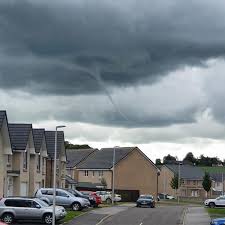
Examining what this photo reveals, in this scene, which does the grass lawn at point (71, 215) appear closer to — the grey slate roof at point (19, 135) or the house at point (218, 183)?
the grey slate roof at point (19, 135)

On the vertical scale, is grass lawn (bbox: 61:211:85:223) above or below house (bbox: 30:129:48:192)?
below

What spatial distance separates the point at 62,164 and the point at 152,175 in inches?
1167

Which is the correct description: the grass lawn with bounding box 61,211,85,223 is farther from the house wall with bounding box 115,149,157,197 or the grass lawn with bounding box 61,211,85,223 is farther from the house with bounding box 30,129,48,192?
the house wall with bounding box 115,149,157,197

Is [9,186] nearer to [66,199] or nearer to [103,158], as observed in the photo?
[66,199]

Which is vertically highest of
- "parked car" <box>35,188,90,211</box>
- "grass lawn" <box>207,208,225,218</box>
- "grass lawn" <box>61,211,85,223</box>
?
"parked car" <box>35,188,90,211</box>

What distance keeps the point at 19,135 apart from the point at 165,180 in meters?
89.0

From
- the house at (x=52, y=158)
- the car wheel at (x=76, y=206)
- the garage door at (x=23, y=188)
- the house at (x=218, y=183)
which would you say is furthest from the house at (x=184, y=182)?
the car wheel at (x=76, y=206)

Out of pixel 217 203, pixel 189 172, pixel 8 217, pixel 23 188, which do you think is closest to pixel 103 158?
pixel 217 203

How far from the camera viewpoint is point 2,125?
5516cm

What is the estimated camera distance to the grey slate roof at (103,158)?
349 feet

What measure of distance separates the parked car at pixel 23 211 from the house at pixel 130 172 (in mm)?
62488

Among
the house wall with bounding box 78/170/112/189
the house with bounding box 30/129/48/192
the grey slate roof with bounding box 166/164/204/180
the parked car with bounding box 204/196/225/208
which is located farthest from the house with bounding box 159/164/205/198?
the house with bounding box 30/129/48/192

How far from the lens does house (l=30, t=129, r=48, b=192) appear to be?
66356 millimetres

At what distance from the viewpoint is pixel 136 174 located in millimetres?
106500
